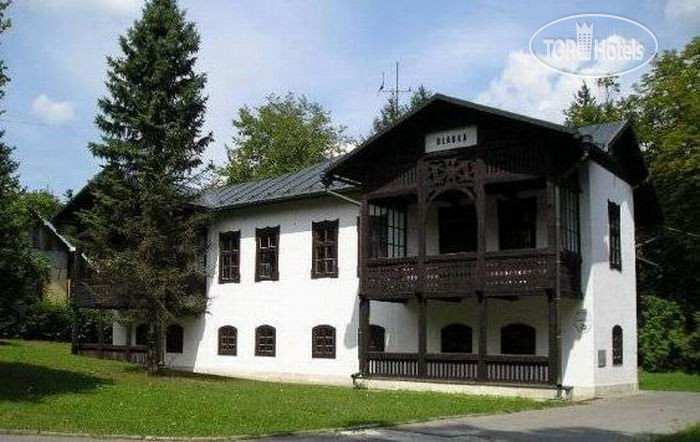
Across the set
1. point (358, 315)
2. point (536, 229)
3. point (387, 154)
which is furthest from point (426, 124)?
point (358, 315)

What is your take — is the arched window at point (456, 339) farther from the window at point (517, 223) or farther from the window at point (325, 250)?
the window at point (325, 250)

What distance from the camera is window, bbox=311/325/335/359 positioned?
27.4 metres

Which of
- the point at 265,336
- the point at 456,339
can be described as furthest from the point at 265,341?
the point at 456,339

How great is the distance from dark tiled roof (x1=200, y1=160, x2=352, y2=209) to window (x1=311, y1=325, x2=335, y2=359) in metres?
4.42

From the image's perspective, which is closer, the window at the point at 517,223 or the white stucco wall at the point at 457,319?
the white stucco wall at the point at 457,319

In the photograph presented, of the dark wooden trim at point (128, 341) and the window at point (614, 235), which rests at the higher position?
the window at point (614, 235)

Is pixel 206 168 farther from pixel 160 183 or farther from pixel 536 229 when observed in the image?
pixel 536 229

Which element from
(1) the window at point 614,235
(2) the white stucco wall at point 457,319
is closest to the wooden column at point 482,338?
(2) the white stucco wall at point 457,319

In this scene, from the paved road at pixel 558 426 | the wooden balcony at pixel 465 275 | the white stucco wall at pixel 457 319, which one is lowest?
the paved road at pixel 558 426

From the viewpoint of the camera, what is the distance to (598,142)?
76.1 feet

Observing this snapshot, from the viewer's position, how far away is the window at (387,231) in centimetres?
2517

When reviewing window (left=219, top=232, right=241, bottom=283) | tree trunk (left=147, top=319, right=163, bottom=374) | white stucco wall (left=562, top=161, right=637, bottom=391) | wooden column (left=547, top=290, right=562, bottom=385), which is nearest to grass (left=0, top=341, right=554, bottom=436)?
tree trunk (left=147, top=319, right=163, bottom=374)

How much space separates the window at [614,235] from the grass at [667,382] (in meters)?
3.80

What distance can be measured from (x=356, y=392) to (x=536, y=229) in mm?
6628
